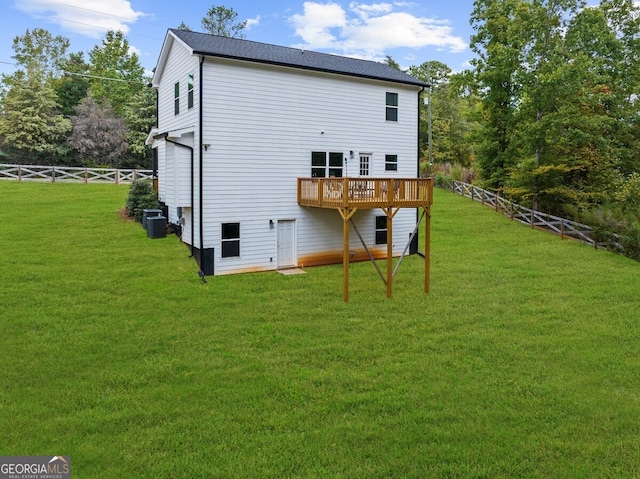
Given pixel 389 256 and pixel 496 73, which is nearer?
pixel 389 256

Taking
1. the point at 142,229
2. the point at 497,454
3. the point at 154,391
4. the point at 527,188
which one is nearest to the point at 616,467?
the point at 497,454

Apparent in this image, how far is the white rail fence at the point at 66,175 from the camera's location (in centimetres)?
2580

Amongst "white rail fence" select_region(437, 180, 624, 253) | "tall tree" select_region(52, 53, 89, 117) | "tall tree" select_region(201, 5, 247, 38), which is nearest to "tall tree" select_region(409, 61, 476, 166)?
"white rail fence" select_region(437, 180, 624, 253)

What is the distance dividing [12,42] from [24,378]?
163ft

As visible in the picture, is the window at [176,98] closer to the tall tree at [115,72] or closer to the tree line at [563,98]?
the tree line at [563,98]

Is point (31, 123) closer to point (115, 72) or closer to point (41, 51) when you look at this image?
point (115, 72)

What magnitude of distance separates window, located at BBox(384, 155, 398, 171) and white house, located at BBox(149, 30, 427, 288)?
4 centimetres

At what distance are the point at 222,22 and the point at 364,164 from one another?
98.2 ft

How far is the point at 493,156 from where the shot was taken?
93.4ft

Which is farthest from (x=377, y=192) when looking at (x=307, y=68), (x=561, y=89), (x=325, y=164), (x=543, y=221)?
(x=561, y=89)

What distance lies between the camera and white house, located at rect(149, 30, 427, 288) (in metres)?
13.8

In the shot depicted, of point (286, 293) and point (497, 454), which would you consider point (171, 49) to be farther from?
point (497, 454)

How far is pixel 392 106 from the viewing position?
1717cm

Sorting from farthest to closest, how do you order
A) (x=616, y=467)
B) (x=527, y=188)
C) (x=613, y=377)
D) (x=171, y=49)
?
(x=527, y=188)
(x=171, y=49)
(x=613, y=377)
(x=616, y=467)
